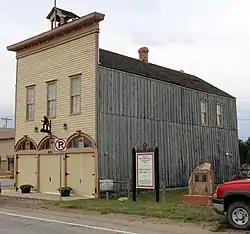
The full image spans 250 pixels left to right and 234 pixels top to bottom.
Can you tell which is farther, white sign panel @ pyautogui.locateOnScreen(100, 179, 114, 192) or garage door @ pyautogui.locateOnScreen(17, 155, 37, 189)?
garage door @ pyautogui.locateOnScreen(17, 155, 37, 189)

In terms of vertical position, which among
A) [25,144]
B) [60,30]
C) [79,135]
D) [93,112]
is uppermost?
[60,30]

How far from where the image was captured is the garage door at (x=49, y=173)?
79.5 ft

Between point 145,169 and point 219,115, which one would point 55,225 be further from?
point 219,115

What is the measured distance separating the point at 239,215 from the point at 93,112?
1240cm

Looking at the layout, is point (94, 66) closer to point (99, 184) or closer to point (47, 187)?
point (99, 184)

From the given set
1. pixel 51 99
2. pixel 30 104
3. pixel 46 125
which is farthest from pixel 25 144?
Answer: pixel 51 99

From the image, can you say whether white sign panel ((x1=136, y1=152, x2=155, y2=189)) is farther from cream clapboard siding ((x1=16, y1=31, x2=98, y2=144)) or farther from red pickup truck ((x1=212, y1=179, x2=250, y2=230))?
red pickup truck ((x1=212, y1=179, x2=250, y2=230))

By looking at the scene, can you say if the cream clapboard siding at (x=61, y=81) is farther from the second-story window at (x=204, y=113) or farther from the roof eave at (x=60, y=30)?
the second-story window at (x=204, y=113)

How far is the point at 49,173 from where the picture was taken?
81.3 ft

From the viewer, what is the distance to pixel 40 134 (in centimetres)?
2566

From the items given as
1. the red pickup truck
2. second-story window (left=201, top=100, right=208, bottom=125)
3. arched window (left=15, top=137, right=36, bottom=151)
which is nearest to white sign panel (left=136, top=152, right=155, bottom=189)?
the red pickup truck

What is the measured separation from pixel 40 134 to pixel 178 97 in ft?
29.9

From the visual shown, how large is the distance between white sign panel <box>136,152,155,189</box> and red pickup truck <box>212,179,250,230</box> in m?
7.04

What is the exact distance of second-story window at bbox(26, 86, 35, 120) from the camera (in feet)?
87.5
